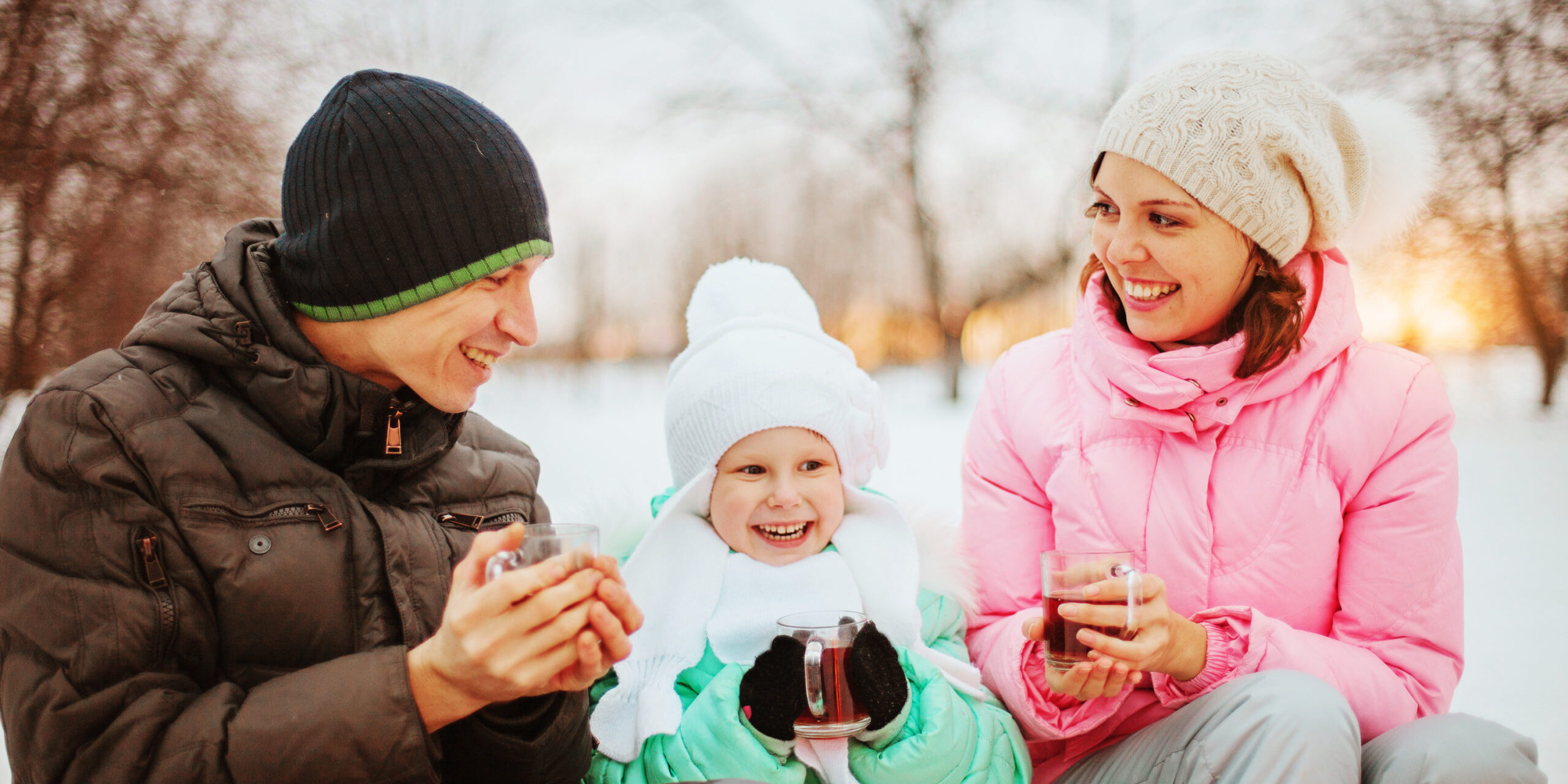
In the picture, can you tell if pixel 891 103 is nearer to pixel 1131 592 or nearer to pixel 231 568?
pixel 1131 592

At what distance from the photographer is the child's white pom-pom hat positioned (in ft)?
6.65

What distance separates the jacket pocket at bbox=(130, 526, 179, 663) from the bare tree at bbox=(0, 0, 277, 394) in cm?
127

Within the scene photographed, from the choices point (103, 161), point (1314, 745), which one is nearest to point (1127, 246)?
point (1314, 745)

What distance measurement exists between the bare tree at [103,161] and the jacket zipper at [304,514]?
1265mm

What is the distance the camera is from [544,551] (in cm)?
119

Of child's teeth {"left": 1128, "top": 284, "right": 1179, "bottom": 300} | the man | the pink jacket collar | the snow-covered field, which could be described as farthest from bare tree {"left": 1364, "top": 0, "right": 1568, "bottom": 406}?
the man

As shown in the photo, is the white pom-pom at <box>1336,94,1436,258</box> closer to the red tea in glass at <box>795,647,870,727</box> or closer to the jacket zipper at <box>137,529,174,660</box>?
the red tea in glass at <box>795,647,870,727</box>

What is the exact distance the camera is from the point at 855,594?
208 cm

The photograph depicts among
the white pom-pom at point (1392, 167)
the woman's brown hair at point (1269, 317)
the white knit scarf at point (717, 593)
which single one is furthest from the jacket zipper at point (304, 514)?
the white pom-pom at point (1392, 167)

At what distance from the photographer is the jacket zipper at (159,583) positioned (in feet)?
4.00

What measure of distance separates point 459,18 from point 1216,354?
2606 mm

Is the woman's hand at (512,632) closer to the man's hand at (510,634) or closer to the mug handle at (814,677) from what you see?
the man's hand at (510,634)

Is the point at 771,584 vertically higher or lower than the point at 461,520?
lower

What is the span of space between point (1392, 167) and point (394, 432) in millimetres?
2120
